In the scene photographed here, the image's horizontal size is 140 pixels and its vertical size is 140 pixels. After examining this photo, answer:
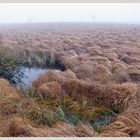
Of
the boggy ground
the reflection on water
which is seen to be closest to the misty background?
the boggy ground

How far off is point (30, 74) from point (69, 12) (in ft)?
1.78

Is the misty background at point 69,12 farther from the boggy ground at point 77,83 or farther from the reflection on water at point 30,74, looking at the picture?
the reflection on water at point 30,74

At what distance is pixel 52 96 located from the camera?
2801 mm

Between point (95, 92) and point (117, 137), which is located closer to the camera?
point (117, 137)

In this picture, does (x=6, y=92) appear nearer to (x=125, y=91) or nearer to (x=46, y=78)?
(x=46, y=78)

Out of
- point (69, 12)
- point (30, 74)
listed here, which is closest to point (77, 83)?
point (30, 74)

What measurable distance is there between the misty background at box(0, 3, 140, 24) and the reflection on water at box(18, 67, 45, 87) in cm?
38

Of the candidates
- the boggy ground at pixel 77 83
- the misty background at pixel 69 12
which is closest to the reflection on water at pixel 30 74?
the boggy ground at pixel 77 83

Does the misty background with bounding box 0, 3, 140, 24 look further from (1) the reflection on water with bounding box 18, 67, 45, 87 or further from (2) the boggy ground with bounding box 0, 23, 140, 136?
(1) the reflection on water with bounding box 18, 67, 45, 87

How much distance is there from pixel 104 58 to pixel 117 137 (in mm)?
601

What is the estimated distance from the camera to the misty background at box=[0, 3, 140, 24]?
2.83 m

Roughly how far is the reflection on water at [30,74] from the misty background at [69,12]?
0.38m

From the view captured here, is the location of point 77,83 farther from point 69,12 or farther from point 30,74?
point 69,12

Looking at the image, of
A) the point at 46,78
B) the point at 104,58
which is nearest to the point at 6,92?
the point at 46,78
